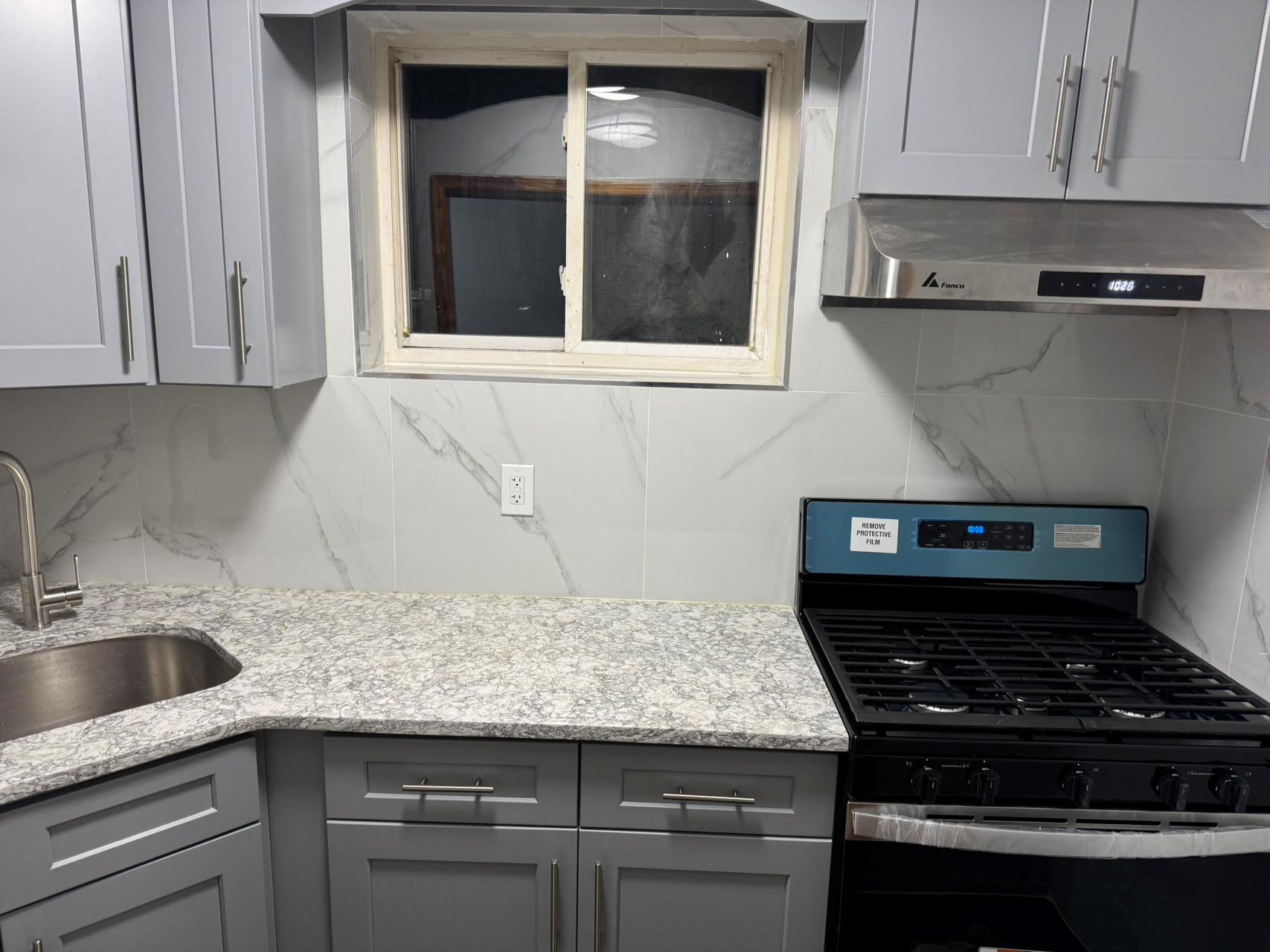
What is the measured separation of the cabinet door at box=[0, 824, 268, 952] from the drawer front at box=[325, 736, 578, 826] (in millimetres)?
175

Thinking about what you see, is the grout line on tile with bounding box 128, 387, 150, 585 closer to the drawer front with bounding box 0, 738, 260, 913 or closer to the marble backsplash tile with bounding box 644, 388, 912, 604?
the drawer front with bounding box 0, 738, 260, 913

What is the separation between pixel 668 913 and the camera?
1.43 m

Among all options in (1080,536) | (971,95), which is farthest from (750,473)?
(971,95)

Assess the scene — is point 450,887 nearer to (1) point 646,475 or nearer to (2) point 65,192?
(1) point 646,475

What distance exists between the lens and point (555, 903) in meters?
1.42

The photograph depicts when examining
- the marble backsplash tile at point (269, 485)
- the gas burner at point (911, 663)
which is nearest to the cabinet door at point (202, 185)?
the marble backsplash tile at point (269, 485)

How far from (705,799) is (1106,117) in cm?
133

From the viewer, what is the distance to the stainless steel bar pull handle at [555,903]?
141cm

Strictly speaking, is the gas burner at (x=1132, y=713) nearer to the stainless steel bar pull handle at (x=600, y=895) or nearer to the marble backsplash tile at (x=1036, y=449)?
the marble backsplash tile at (x=1036, y=449)

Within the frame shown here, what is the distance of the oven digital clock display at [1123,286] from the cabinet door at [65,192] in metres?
1.54

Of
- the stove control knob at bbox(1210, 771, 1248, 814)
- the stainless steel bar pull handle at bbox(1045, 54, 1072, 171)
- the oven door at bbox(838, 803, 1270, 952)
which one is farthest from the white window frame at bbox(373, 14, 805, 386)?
the stove control knob at bbox(1210, 771, 1248, 814)

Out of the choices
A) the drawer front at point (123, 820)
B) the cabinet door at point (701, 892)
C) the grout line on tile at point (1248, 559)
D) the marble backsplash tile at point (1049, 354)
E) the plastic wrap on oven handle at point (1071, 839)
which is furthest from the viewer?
the marble backsplash tile at point (1049, 354)

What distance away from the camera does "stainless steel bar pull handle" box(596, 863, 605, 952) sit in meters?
1.41

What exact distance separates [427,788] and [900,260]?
3.75 feet
